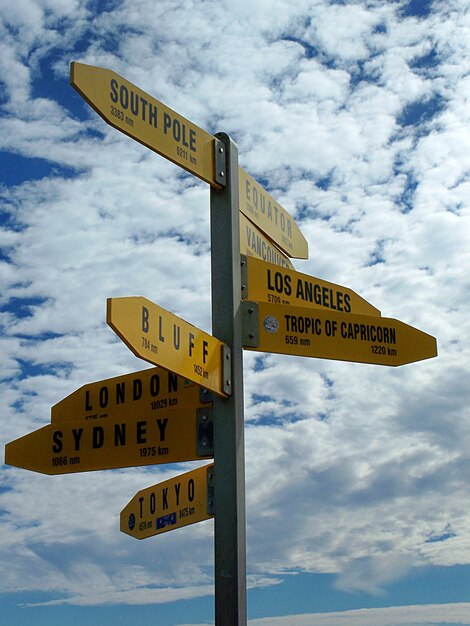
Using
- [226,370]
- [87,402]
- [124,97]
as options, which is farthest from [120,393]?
[124,97]

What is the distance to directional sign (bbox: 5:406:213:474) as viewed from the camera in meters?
4.19

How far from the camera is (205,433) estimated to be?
13.7 feet

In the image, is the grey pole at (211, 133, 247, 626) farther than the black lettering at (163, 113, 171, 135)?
No

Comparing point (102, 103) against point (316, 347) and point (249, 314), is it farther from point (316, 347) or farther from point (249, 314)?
point (316, 347)

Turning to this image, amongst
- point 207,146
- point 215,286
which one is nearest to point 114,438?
point 215,286

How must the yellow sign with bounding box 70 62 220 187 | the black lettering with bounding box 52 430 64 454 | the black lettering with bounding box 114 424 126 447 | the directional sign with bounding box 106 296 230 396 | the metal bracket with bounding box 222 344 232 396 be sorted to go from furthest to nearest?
the black lettering with bounding box 52 430 64 454
the black lettering with bounding box 114 424 126 447
the metal bracket with bounding box 222 344 232 396
the yellow sign with bounding box 70 62 220 187
the directional sign with bounding box 106 296 230 396

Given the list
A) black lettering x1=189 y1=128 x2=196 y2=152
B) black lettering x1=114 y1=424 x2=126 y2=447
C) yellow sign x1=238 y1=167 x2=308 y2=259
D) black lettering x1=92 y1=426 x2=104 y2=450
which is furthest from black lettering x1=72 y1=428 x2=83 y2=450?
black lettering x1=189 y1=128 x2=196 y2=152

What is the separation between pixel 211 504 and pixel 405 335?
1513mm

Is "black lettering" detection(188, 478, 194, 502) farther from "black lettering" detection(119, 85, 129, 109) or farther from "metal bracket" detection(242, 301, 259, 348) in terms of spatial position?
"black lettering" detection(119, 85, 129, 109)

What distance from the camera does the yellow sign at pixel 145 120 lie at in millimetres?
3842

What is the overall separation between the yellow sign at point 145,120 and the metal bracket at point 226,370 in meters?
0.93

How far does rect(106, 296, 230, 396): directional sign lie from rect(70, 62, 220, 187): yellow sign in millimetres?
937

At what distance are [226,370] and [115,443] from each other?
786mm

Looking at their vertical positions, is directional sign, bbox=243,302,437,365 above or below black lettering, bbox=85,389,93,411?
above
